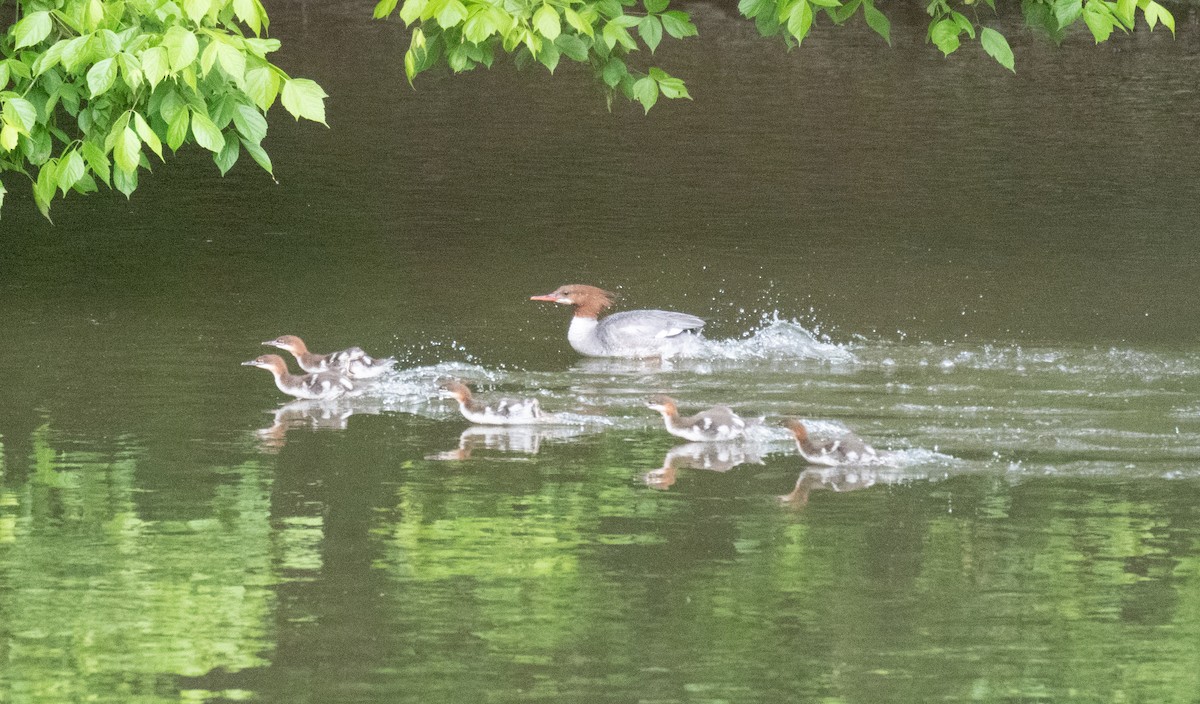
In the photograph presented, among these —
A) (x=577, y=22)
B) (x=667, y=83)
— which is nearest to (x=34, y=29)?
(x=577, y=22)

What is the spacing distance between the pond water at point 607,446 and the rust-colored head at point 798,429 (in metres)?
0.17

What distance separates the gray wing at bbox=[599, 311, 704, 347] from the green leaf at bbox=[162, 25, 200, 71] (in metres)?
5.61

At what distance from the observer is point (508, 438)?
33.1 feet

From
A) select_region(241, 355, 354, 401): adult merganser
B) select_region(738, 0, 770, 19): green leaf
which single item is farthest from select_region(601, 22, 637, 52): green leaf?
select_region(241, 355, 354, 401): adult merganser

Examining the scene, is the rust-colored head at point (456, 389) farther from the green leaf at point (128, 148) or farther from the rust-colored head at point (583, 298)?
the green leaf at point (128, 148)

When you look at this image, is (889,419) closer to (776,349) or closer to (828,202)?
(776,349)

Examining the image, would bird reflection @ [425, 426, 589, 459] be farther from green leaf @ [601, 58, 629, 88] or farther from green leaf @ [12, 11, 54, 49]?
green leaf @ [12, 11, 54, 49]

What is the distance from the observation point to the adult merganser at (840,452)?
9258mm

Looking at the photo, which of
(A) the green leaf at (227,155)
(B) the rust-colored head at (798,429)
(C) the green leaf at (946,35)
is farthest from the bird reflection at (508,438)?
(C) the green leaf at (946,35)

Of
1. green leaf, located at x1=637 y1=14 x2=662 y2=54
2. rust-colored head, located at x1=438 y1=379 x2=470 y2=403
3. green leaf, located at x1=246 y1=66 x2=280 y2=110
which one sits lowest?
rust-colored head, located at x1=438 y1=379 x2=470 y2=403

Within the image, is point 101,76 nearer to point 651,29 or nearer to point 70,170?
point 70,170

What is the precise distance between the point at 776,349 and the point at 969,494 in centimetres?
381

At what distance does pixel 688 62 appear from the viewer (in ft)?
113

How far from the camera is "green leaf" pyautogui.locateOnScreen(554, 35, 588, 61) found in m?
10.1
